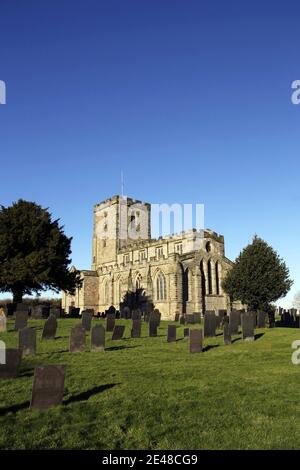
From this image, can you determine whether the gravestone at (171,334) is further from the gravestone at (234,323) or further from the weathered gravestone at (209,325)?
the gravestone at (234,323)

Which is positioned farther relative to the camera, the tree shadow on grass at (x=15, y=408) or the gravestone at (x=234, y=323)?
the gravestone at (x=234, y=323)

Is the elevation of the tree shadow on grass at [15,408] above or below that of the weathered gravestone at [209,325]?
below

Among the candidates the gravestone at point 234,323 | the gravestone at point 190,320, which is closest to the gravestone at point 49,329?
the gravestone at point 234,323

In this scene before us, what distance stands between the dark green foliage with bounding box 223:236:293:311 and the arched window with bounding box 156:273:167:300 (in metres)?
12.6

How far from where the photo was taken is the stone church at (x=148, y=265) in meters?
44.0

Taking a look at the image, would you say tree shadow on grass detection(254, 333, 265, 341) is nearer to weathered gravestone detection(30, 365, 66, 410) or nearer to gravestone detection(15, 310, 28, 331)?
gravestone detection(15, 310, 28, 331)

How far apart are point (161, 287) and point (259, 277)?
16180 mm

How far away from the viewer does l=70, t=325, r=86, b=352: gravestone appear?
44.1 feet

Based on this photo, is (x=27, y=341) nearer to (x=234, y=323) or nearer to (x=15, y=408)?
(x=15, y=408)

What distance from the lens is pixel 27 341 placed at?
499 inches

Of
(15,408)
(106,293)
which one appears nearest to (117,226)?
(106,293)

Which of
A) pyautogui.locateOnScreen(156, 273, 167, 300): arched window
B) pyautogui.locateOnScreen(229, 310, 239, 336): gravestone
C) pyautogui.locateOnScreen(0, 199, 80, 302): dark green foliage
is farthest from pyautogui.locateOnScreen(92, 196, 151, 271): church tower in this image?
pyautogui.locateOnScreen(229, 310, 239, 336): gravestone

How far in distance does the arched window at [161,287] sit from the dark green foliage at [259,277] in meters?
12.6

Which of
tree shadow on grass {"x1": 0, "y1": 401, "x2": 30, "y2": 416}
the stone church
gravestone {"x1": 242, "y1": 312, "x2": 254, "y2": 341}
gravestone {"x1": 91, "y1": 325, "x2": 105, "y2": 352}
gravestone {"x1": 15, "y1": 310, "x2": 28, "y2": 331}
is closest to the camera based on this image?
tree shadow on grass {"x1": 0, "y1": 401, "x2": 30, "y2": 416}
